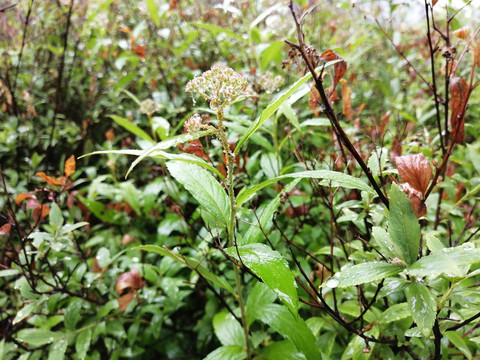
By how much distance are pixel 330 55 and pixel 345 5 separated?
5.41ft

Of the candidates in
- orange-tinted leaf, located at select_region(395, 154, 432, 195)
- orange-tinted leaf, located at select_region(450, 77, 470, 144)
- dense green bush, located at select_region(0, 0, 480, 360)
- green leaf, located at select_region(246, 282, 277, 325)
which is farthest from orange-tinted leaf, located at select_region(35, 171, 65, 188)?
orange-tinted leaf, located at select_region(450, 77, 470, 144)

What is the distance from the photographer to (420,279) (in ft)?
2.47

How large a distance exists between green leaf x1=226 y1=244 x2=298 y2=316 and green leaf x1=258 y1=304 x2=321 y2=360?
0.84 ft

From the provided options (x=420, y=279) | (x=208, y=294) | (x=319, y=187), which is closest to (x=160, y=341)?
(x=208, y=294)

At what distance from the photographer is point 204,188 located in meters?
0.88

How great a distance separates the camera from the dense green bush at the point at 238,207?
0.77 metres

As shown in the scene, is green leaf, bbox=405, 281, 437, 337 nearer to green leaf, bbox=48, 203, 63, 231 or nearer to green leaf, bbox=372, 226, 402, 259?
green leaf, bbox=372, 226, 402, 259

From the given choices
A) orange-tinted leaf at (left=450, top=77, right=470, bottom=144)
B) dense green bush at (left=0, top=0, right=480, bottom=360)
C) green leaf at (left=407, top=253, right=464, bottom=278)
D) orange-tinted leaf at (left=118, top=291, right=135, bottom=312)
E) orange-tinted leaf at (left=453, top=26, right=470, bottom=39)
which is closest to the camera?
green leaf at (left=407, top=253, right=464, bottom=278)

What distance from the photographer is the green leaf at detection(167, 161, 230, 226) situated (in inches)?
33.3

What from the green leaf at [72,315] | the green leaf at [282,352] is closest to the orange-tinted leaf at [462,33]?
the green leaf at [282,352]

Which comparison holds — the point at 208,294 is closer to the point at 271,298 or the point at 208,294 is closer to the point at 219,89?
the point at 271,298

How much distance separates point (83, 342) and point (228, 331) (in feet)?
1.93

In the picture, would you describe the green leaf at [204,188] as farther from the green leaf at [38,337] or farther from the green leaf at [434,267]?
the green leaf at [38,337]

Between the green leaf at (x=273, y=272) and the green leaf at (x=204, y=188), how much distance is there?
13 centimetres
